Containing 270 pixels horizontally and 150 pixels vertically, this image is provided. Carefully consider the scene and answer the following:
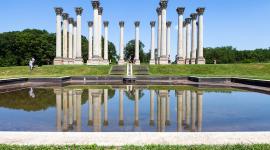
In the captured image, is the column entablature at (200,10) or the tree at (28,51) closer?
the column entablature at (200,10)

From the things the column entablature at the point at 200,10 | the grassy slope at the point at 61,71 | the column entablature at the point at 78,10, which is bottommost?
the grassy slope at the point at 61,71

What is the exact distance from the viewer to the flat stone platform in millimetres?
7949

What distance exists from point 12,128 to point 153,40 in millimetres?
73755

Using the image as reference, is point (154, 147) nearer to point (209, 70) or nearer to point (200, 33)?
point (209, 70)

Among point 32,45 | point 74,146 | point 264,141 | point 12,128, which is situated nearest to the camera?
point 74,146

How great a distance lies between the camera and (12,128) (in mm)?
10727

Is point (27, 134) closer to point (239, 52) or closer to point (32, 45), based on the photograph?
point (32, 45)

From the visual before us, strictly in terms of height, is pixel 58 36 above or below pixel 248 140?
above

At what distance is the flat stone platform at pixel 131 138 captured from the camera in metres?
7.95

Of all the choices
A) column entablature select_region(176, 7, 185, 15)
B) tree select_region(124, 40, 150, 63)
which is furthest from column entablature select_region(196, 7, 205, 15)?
tree select_region(124, 40, 150, 63)

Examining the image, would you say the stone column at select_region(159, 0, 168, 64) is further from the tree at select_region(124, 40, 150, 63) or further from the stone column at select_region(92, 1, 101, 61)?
Answer: the tree at select_region(124, 40, 150, 63)

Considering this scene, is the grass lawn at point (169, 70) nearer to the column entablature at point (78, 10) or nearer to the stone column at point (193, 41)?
the stone column at point (193, 41)

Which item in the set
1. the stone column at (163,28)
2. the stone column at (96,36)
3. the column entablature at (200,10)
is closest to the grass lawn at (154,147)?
the stone column at (163,28)

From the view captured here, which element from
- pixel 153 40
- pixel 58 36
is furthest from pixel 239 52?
pixel 58 36
